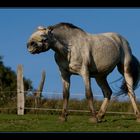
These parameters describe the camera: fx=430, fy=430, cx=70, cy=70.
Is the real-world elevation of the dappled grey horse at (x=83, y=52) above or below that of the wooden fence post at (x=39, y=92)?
above

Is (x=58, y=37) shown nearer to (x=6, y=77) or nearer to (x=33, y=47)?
(x=33, y=47)

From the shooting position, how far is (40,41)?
7098 mm

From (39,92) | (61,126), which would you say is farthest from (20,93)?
(61,126)

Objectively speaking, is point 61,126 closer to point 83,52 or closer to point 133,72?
point 83,52

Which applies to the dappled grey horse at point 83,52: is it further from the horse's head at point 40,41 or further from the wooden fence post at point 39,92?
the wooden fence post at point 39,92

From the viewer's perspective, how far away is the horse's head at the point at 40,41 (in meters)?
7.01

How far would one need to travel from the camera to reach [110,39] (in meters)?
8.35

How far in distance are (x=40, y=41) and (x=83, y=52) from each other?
0.82 m

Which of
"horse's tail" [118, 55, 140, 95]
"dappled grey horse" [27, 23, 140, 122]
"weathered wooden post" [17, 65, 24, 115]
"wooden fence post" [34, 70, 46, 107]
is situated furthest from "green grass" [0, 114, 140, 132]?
"wooden fence post" [34, 70, 46, 107]

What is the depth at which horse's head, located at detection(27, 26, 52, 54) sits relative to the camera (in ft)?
23.0

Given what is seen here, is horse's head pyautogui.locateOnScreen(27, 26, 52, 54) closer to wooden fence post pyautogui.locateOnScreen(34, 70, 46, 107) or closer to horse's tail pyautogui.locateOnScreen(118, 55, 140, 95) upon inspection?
horse's tail pyautogui.locateOnScreen(118, 55, 140, 95)

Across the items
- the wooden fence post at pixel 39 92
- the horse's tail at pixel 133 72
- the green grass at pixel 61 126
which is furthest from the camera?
the wooden fence post at pixel 39 92

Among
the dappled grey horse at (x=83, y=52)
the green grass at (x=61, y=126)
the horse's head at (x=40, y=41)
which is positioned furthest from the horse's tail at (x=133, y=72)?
the horse's head at (x=40, y=41)
